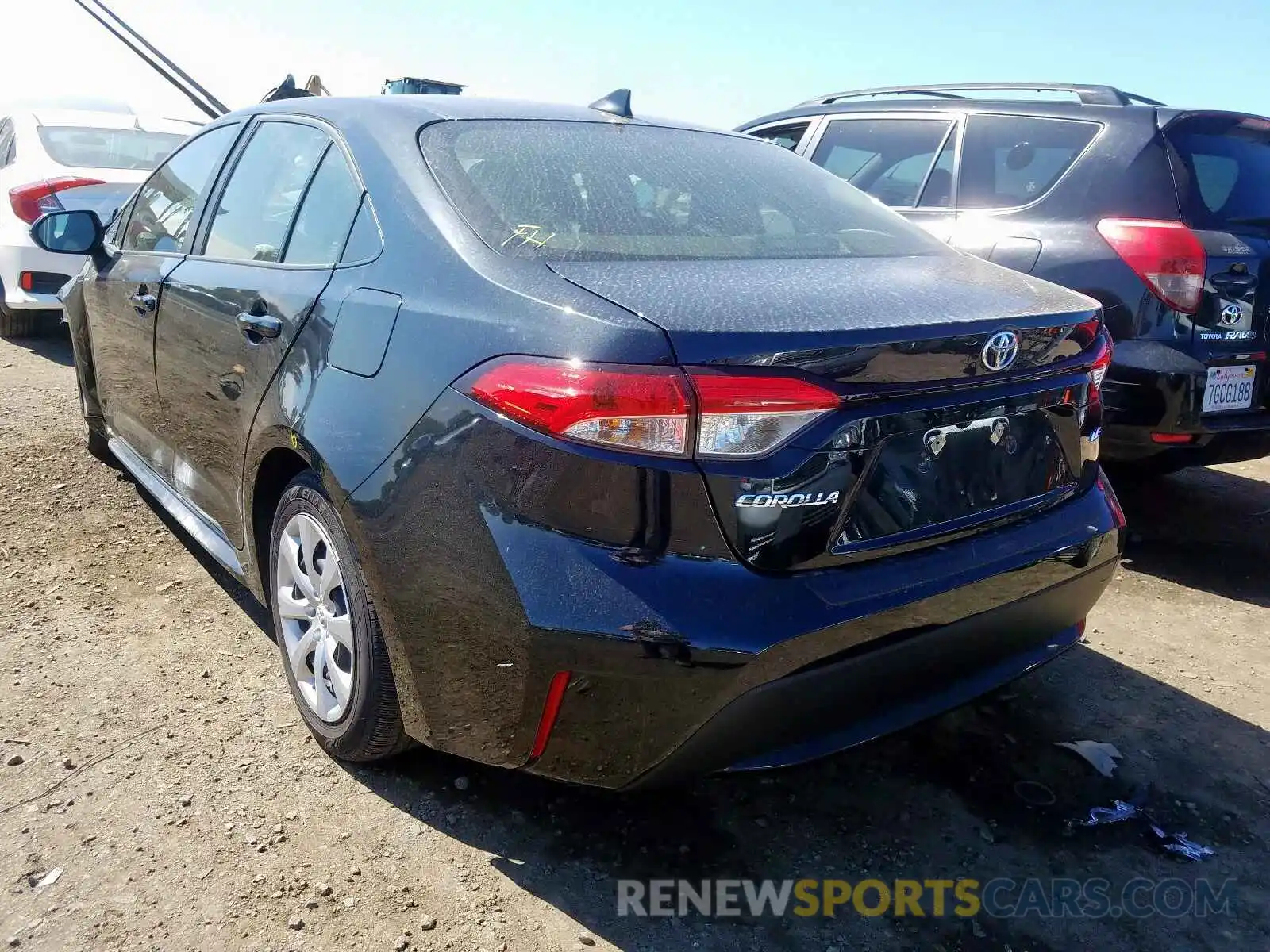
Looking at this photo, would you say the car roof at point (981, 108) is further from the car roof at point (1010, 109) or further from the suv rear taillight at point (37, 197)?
the suv rear taillight at point (37, 197)

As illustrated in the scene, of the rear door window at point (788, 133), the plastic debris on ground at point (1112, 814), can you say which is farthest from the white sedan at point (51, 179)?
the plastic debris on ground at point (1112, 814)

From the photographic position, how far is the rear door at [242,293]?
2.46 metres

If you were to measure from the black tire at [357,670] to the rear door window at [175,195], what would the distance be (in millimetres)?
1252

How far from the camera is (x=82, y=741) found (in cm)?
255

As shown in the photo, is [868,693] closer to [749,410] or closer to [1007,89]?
[749,410]

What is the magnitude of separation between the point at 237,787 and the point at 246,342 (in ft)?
3.55

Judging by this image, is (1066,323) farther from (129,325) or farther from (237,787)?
(129,325)

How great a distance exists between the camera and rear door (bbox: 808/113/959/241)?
177 inches

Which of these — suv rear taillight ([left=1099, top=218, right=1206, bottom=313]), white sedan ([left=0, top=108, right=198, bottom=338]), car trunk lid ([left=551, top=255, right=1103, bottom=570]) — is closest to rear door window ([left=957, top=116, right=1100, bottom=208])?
suv rear taillight ([left=1099, top=218, right=1206, bottom=313])

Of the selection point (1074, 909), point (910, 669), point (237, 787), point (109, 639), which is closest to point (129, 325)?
point (109, 639)

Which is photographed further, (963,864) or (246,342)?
(246,342)

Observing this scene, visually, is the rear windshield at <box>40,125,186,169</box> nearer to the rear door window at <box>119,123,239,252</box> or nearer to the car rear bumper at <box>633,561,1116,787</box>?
the rear door window at <box>119,123,239,252</box>

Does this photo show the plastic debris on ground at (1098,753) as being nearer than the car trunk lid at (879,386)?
No

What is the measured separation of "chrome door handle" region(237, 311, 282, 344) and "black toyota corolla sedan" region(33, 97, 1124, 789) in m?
0.01
